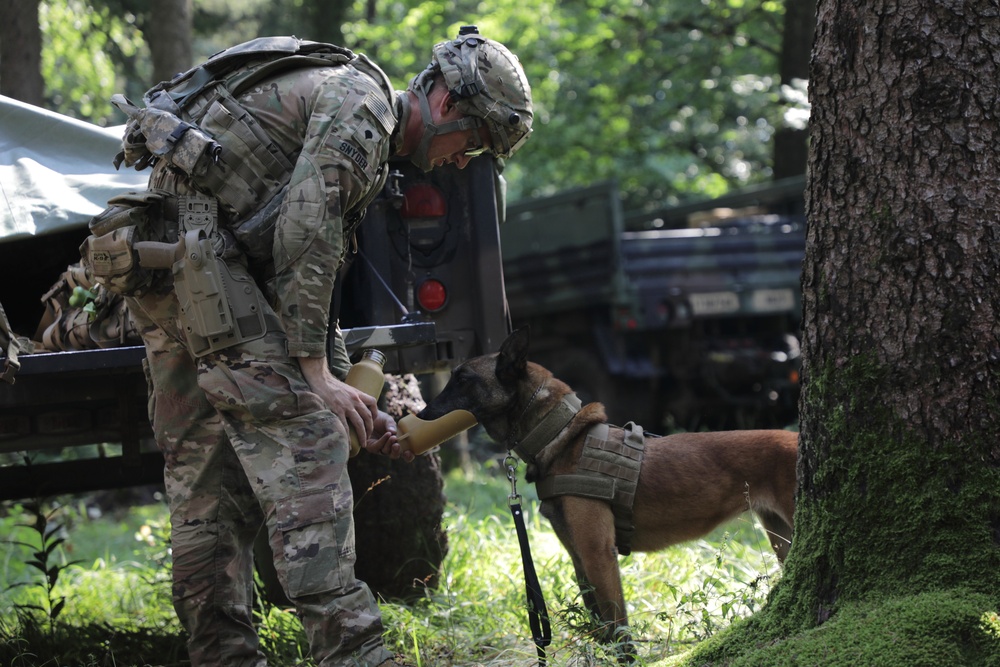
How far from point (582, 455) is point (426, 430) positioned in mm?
595

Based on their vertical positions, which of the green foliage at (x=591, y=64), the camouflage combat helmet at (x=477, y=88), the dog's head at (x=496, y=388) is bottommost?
the dog's head at (x=496, y=388)

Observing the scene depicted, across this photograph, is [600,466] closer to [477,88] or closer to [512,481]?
[512,481]

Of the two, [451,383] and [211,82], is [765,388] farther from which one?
[211,82]

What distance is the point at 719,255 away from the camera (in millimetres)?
10227

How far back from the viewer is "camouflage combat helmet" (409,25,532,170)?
3092 millimetres

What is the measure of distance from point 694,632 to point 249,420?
5.19 feet

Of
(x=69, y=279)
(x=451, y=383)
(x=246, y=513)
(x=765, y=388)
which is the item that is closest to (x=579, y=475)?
(x=451, y=383)

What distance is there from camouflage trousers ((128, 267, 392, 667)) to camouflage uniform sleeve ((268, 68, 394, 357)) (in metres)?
0.15

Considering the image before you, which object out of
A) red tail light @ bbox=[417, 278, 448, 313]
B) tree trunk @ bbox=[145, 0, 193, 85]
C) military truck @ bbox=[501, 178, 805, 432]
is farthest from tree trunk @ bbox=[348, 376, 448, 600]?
military truck @ bbox=[501, 178, 805, 432]

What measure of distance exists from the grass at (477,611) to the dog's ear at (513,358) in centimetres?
66

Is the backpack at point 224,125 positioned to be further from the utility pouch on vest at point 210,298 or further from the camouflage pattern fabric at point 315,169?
the utility pouch on vest at point 210,298

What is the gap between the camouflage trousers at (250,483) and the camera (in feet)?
9.08

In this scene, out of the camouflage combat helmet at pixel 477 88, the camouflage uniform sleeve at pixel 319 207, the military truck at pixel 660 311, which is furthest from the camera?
the military truck at pixel 660 311

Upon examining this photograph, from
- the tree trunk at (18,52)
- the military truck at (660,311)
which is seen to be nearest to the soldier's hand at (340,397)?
the tree trunk at (18,52)
